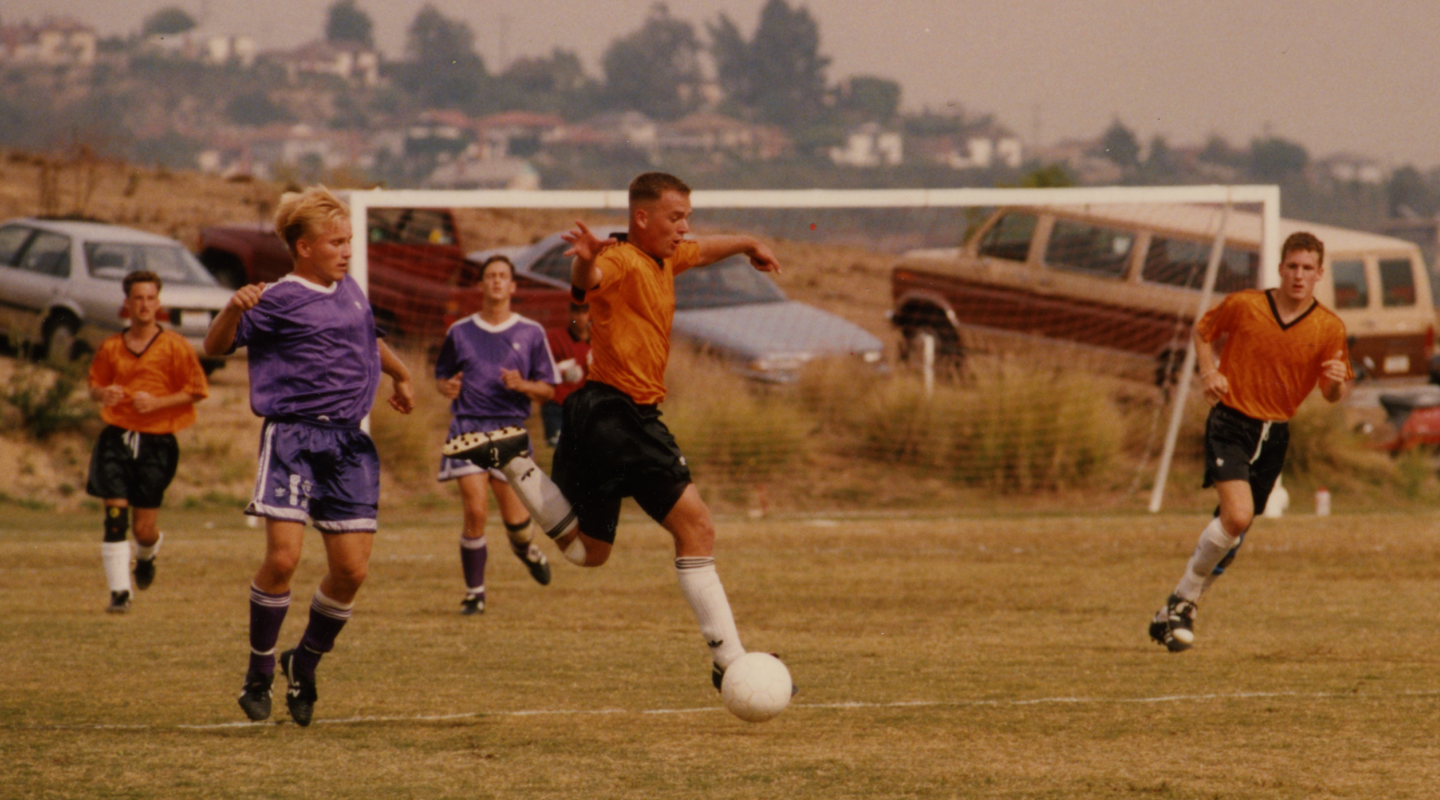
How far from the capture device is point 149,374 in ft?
32.8

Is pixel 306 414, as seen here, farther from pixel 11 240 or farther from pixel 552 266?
pixel 11 240

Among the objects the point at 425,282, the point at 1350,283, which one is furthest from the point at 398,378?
the point at 1350,283

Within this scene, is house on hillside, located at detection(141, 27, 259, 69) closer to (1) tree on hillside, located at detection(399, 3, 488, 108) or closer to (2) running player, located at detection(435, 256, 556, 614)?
(1) tree on hillside, located at detection(399, 3, 488, 108)

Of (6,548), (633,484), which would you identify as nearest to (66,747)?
(633,484)

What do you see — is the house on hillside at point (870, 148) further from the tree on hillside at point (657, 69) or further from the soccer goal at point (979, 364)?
the soccer goal at point (979, 364)

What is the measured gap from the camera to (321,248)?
6465mm

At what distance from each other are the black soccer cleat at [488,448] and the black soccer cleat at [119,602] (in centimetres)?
390

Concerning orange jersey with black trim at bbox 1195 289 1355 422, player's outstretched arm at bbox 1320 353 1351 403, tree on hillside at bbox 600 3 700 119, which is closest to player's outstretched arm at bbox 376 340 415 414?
orange jersey with black trim at bbox 1195 289 1355 422

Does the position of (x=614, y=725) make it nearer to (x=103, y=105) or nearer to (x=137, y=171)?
(x=137, y=171)

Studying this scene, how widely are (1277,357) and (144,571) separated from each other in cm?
661

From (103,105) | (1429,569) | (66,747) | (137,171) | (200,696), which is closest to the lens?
(66,747)

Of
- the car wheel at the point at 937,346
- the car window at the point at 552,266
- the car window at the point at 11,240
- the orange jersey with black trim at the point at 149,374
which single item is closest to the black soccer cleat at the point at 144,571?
the orange jersey with black trim at the point at 149,374

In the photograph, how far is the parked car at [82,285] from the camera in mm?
20781

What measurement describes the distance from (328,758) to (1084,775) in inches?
104
